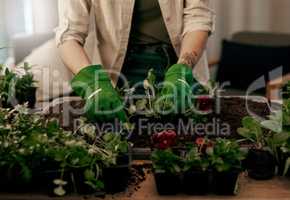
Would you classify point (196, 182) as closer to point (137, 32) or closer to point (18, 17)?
point (137, 32)

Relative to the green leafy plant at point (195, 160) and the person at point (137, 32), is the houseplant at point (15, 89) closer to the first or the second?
the person at point (137, 32)

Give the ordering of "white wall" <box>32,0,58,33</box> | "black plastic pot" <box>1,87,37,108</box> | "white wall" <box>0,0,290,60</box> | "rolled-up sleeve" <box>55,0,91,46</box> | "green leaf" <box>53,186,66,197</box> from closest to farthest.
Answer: "green leaf" <box>53,186,66,197</box>
"black plastic pot" <box>1,87,37,108</box>
"rolled-up sleeve" <box>55,0,91,46</box>
"white wall" <box>32,0,58,33</box>
"white wall" <box>0,0,290,60</box>

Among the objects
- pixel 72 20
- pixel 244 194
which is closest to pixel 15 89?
pixel 72 20

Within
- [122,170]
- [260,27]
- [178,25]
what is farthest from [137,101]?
[260,27]

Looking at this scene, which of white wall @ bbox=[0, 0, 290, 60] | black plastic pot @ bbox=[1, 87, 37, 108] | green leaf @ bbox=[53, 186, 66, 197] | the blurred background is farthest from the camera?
white wall @ bbox=[0, 0, 290, 60]

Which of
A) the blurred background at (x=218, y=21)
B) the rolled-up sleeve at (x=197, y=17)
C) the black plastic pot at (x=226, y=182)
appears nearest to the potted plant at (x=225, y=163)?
the black plastic pot at (x=226, y=182)

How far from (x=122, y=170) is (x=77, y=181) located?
8cm

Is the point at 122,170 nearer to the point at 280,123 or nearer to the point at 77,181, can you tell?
the point at 77,181

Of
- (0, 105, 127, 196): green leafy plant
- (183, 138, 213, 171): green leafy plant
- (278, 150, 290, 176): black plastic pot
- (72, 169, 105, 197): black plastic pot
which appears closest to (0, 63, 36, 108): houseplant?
(0, 105, 127, 196): green leafy plant

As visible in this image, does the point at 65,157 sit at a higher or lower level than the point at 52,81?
lower

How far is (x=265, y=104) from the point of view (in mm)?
1188

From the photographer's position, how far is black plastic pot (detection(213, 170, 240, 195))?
0.81m

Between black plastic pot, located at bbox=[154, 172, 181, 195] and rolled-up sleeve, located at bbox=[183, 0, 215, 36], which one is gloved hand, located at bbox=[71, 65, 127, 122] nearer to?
black plastic pot, located at bbox=[154, 172, 181, 195]

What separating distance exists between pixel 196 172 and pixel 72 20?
2.30 ft
